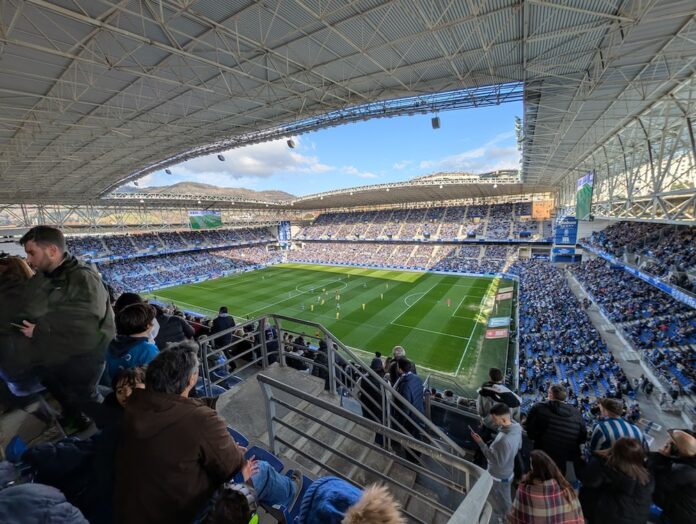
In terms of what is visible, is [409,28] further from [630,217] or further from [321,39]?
[630,217]

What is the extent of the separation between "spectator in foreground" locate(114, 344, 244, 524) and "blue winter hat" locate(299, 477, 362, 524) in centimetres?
43

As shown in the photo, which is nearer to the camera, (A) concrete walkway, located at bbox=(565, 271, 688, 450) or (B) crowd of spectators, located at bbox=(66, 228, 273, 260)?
(A) concrete walkway, located at bbox=(565, 271, 688, 450)

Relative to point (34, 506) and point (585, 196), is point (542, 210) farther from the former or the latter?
point (34, 506)

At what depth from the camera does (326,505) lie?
4.96 feet

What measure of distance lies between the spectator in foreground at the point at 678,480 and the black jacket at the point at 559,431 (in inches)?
23.9

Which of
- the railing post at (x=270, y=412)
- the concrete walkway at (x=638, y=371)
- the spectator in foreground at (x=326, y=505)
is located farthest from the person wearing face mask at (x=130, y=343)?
the concrete walkway at (x=638, y=371)

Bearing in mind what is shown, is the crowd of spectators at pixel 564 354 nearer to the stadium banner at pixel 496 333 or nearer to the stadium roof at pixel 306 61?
the stadium banner at pixel 496 333

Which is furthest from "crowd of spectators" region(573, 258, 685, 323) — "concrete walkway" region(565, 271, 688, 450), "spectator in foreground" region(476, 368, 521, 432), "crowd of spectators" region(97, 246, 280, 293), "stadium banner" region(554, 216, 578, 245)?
"crowd of spectators" region(97, 246, 280, 293)

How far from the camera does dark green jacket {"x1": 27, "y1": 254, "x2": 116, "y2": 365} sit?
2424 millimetres

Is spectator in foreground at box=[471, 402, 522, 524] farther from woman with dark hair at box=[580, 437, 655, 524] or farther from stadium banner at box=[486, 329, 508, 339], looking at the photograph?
stadium banner at box=[486, 329, 508, 339]

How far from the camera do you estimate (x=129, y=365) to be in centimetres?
247

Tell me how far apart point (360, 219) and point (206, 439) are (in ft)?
174

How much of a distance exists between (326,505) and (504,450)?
98.4 inches

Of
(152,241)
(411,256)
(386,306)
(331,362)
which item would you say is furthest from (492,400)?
(152,241)
